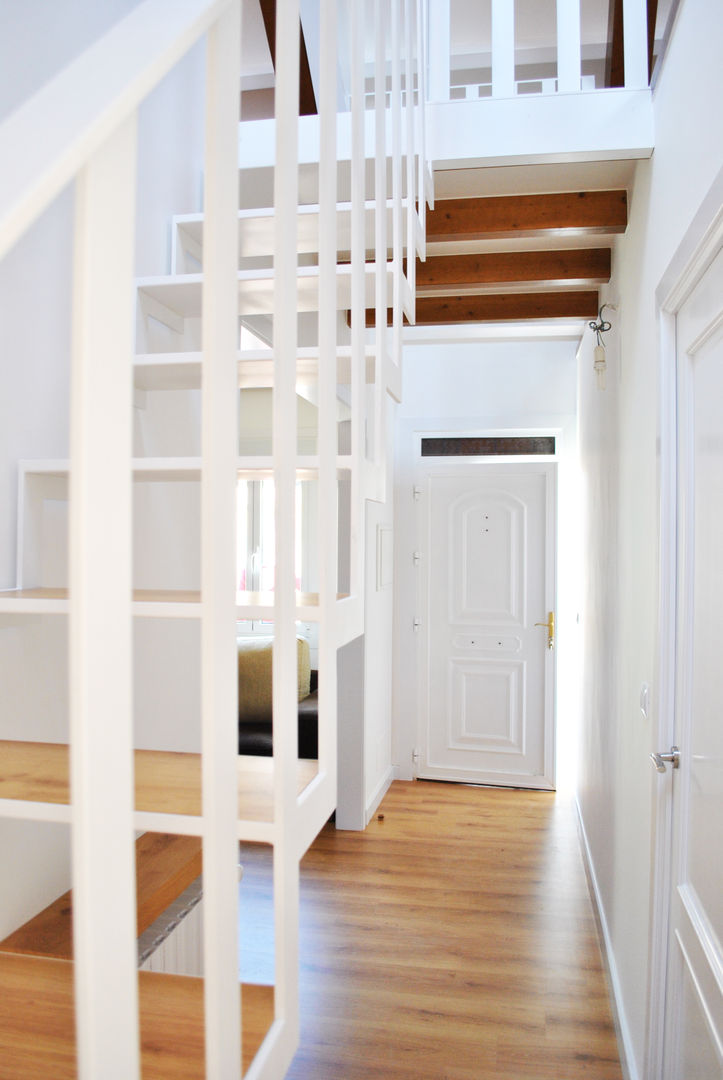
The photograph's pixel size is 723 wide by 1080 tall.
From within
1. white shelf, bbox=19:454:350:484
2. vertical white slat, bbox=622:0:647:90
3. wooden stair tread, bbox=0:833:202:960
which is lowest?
wooden stair tread, bbox=0:833:202:960

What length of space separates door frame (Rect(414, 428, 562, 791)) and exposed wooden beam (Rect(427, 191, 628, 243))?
2457 mm

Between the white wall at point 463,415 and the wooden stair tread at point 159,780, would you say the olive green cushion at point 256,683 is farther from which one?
the wooden stair tread at point 159,780

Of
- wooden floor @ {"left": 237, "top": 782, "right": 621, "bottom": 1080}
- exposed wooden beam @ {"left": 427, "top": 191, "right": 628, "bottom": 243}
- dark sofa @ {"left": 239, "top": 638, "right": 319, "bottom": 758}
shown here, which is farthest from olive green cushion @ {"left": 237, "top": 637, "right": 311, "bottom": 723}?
exposed wooden beam @ {"left": 427, "top": 191, "right": 628, "bottom": 243}

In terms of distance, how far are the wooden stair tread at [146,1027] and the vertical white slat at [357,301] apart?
576 mm

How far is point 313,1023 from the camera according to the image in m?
2.53

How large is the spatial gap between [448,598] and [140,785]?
4364 mm

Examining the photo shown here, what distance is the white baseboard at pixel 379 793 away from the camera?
4422 millimetres

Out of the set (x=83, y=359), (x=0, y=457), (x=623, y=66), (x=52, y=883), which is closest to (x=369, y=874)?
(x=52, y=883)

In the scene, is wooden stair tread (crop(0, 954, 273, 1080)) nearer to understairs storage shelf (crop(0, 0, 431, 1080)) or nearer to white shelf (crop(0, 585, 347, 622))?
understairs storage shelf (crop(0, 0, 431, 1080))

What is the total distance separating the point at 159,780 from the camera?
974mm

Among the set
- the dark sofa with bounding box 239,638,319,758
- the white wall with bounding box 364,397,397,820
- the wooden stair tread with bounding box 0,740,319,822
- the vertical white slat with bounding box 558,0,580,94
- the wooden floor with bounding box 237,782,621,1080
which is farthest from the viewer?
the dark sofa with bounding box 239,638,319,758

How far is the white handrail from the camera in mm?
381

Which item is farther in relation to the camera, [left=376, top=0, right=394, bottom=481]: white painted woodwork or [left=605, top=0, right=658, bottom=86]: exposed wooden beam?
A: [left=605, top=0, right=658, bottom=86]: exposed wooden beam

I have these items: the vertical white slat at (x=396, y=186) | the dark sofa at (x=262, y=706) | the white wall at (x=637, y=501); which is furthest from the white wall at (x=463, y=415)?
the vertical white slat at (x=396, y=186)
